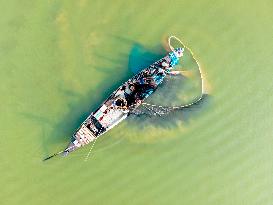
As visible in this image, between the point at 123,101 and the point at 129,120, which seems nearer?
the point at 123,101

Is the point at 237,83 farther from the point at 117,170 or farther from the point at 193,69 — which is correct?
the point at 117,170

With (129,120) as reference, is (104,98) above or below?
above

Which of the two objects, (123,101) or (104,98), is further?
(104,98)

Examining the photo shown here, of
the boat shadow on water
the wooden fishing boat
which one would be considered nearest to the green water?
the boat shadow on water

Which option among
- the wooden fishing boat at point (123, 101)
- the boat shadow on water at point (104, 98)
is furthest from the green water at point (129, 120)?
the wooden fishing boat at point (123, 101)

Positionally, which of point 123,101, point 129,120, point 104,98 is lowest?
point 129,120

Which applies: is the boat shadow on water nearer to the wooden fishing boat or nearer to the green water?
the green water

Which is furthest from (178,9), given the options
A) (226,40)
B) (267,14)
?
(267,14)

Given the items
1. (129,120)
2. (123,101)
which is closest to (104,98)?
(123,101)

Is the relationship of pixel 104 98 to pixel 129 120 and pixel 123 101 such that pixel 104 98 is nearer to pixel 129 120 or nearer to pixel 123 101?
pixel 123 101
